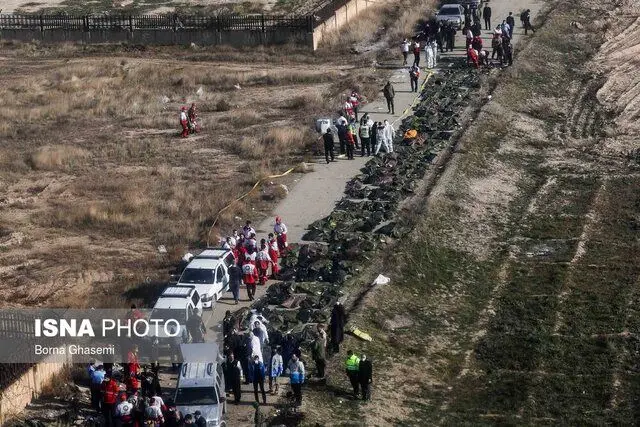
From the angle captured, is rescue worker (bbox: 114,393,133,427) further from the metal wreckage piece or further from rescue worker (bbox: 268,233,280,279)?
rescue worker (bbox: 268,233,280,279)

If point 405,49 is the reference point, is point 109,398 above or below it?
below

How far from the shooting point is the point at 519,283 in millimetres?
36781

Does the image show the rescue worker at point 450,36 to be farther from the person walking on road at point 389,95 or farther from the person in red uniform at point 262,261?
the person in red uniform at point 262,261

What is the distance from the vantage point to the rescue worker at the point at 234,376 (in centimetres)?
2766

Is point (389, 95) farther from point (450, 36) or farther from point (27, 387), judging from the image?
point (27, 387)

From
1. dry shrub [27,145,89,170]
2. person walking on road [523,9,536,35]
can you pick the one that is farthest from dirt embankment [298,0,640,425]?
dry shrub [27,145,89,170]

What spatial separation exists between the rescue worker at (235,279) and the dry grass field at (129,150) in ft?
10.0

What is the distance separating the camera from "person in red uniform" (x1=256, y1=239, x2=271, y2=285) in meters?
34.5

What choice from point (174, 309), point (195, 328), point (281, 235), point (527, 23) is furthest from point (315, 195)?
point (527, 23)

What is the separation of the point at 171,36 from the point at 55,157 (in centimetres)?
1926

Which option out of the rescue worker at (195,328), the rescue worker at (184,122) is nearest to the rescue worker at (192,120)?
the rescue worker at (184,122)

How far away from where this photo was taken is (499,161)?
47.0m

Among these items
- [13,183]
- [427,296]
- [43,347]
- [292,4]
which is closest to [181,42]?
[292,4]

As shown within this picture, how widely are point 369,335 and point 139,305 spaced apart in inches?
240
